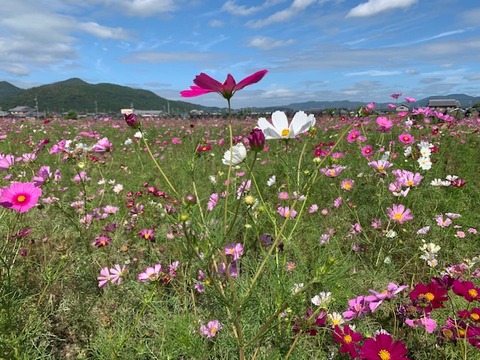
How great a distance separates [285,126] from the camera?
3.23ft

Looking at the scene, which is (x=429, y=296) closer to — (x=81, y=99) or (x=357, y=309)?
(x=357, y=309)

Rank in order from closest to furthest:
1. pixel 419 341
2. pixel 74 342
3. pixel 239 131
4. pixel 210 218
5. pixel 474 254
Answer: pixel 210 218
pixel 419 341
pixel 74 342
pixel 474 254
pixel 239 131

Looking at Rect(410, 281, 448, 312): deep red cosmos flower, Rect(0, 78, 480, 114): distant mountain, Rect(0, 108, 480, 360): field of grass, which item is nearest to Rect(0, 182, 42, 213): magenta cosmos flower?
Rect(0, 108, 480, 360): field of grass

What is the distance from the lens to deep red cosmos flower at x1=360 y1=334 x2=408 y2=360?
2.91 ft

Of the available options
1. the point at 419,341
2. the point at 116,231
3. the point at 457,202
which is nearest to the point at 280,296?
the point at 419,341

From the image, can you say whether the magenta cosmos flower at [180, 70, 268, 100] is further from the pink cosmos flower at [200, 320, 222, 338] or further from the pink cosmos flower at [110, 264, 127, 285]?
the pink cosmos flower at [110, 264, 127, 285]

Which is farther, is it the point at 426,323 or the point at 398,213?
the point at 398,213

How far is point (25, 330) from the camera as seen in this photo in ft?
4.07

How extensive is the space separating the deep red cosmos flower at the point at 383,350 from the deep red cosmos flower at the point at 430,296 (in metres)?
0.24

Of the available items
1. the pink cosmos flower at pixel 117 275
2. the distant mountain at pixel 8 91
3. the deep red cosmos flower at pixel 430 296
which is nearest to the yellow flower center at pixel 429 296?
the deep red cosmos flower at pixel 430 296

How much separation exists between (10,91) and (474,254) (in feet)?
765

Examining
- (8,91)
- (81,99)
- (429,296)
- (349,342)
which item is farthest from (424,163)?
(8,91)

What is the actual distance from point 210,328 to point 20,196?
0.80 m

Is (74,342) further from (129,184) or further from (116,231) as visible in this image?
(129,184)
